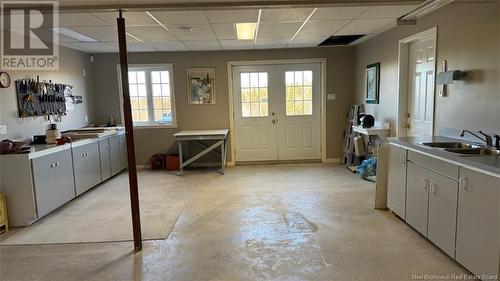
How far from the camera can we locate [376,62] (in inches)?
212

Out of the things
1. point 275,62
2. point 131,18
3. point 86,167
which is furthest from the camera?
point 275,62

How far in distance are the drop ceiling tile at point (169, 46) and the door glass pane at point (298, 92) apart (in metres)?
2.09

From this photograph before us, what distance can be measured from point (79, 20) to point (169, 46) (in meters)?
2.10

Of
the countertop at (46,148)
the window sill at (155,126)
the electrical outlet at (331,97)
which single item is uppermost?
the electrical outlet at (331,97)

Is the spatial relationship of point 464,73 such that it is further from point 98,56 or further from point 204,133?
point 98,56

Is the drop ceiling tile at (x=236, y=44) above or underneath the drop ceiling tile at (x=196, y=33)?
above

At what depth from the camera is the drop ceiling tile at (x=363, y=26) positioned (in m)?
4.21

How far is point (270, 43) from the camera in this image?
5.71 meters

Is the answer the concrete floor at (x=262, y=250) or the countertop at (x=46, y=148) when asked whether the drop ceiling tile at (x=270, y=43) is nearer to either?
the concrete floor at (x=262, y=250)

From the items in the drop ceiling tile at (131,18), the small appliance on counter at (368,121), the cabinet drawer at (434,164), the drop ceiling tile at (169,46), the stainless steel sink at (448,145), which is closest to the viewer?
the cabinet drawer at (434,164)

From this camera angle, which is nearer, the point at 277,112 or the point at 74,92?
the point at 74,92

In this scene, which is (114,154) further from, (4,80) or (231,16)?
(231,16)

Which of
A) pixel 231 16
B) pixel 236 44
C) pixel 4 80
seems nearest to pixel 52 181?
pixel 4 80

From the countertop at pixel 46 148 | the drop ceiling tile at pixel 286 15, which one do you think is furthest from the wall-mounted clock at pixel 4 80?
the drop ceiling tile at pixel 286 15
